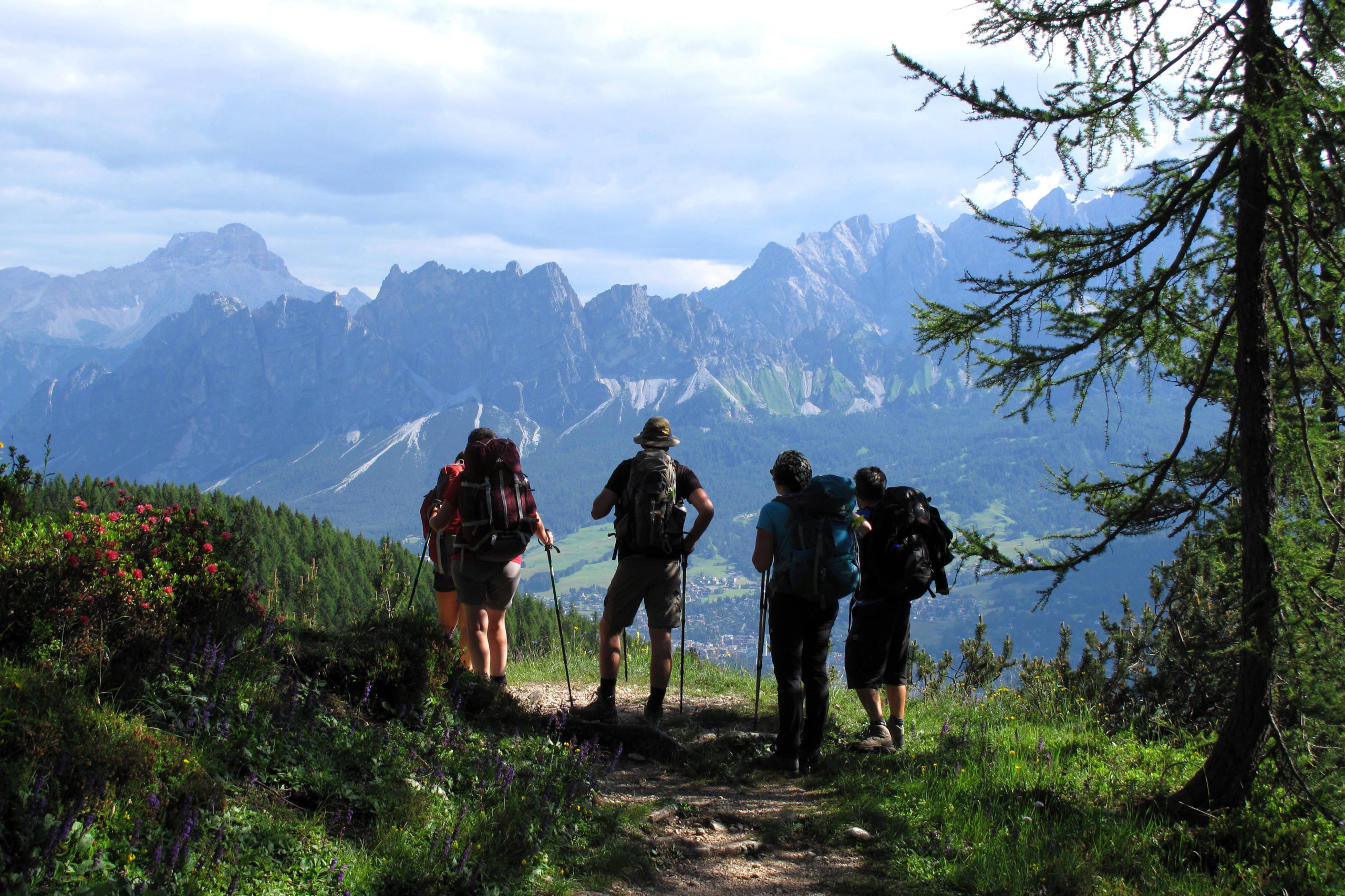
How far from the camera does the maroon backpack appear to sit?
6.89m

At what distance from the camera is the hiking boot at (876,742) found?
6297 millimetres

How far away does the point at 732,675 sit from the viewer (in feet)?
32.2

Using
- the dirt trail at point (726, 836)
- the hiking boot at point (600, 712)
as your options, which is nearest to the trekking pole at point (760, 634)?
the dirt trail at point (726, 836)

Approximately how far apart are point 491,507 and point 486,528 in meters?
0.20

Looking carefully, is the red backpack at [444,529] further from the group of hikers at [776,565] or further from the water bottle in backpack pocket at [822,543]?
the water bottle in backpack pocket at [822,543]

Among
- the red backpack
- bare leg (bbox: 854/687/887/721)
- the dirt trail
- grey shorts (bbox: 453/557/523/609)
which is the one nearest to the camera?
the dirt trail

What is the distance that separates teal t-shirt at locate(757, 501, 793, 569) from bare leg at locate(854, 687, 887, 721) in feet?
4.52

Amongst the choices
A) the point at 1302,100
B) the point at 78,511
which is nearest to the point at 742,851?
the point at 78,511

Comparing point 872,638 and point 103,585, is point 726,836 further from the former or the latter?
point 103,585

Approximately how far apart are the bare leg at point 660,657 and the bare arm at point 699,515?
74 centimetres

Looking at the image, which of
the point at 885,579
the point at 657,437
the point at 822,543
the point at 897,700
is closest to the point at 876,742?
the point at 897,700

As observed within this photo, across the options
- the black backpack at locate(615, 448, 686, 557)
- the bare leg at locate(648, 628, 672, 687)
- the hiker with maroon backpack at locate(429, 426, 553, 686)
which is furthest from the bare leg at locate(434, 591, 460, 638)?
the black backpack at locate(615, 448, 686, 557)

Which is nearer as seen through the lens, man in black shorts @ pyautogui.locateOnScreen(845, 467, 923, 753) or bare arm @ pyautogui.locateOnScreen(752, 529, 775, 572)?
bare arm @ pyautogui.locateOnScreen(752, 529, 775, 572)

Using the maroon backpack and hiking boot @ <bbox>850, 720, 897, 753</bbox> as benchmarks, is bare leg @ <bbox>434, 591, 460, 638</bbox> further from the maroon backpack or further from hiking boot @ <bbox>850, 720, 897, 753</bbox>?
hiking boot @ <bbox>850, 720, 897, 753</bbox>
